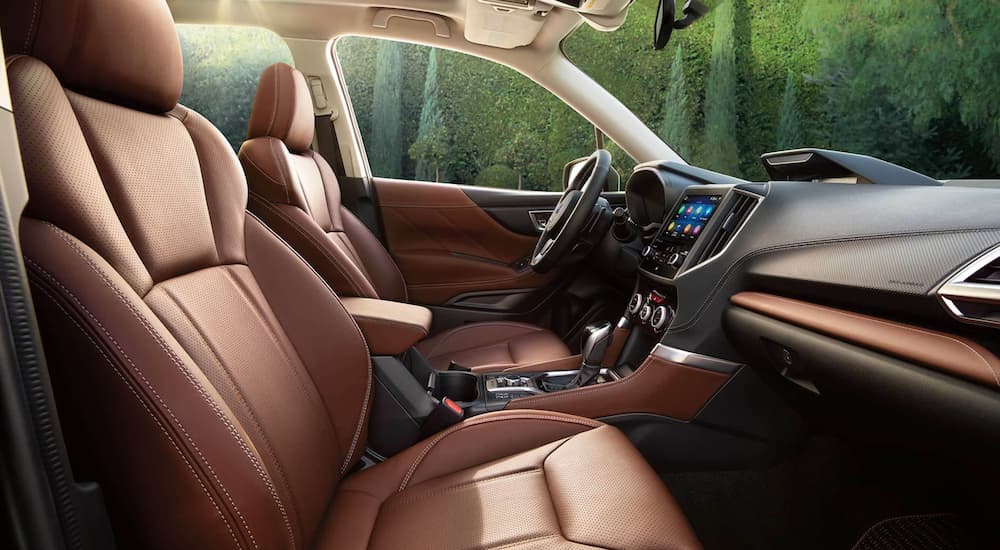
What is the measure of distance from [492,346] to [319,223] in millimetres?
762

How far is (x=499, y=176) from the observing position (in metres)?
3.29

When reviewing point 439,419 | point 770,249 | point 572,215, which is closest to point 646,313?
point 572,215

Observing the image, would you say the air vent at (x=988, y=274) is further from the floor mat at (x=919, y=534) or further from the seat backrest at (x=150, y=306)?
the seat backrest at (x=150, y=306)

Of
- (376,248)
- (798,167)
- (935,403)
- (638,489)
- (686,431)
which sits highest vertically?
(798,167)

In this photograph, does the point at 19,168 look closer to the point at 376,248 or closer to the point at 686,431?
the point at 686,431

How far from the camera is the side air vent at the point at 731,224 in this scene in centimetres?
144

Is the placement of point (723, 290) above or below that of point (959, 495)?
above

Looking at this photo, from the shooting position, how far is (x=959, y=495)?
1.20 metres

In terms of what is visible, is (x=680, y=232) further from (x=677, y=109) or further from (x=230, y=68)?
(x=230, y=68)

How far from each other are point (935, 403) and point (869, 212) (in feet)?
1.37

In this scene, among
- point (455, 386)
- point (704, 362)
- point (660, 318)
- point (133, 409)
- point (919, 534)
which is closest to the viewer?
point (133, 409)

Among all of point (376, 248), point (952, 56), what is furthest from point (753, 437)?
point (376, 248)

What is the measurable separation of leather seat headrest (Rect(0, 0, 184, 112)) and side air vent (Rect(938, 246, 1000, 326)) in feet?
3.87

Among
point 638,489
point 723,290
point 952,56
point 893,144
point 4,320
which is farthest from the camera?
point 893,144
